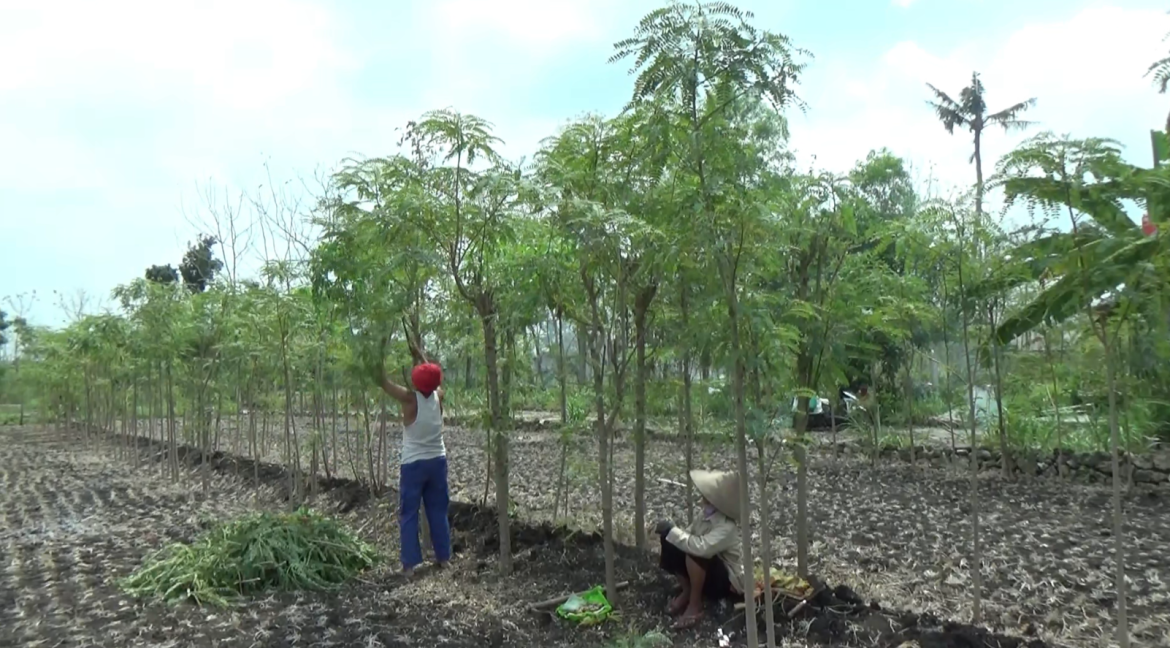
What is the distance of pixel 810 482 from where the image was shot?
1131 centimetres

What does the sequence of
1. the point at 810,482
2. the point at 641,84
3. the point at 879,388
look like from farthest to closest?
the point at 879,388, the point at 810,482, the point at 641,84

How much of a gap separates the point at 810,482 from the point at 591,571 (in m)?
5.48

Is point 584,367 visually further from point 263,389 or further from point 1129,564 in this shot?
point 263,389

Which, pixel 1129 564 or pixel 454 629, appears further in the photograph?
pixel 1129 564

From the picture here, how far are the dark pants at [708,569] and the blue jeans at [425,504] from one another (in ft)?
7.22

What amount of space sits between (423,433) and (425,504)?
2.00ft

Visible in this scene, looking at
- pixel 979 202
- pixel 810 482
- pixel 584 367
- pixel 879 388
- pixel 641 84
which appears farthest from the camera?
pixel 879 388

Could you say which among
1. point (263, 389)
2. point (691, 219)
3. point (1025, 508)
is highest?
point (691, 219)

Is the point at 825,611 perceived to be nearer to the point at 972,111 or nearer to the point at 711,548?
the point at 711,548

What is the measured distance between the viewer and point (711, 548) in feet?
17.3

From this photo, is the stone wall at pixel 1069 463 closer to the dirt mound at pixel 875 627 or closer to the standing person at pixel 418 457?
the dirt mound at pixel 875 627

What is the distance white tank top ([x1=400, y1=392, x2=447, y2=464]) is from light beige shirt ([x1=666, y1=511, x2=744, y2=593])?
2343 millimetres

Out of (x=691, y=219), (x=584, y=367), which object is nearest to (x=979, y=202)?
(x=691, y=219)

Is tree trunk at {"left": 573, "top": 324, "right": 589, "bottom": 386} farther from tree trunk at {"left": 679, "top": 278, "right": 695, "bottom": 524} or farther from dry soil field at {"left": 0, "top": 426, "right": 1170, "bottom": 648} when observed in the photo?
tree trunk at {"left": 679, "top": 278, "right": 695, "bottom": 524}
